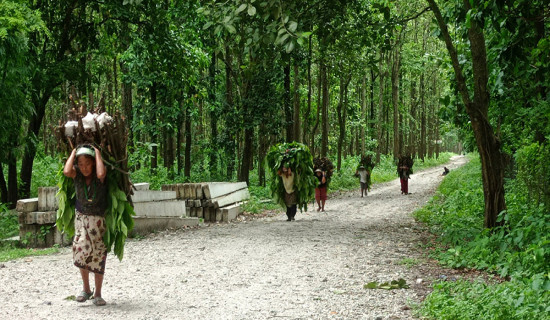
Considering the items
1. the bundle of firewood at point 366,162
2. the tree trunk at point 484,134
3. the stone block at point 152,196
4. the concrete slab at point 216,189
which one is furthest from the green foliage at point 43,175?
the bundle of firewood at point 366,162

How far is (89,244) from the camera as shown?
569cm

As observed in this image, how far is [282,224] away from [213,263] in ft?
15.3

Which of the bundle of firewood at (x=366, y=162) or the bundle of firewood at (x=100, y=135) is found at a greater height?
the bundle of firewood at (x=100, y=135)

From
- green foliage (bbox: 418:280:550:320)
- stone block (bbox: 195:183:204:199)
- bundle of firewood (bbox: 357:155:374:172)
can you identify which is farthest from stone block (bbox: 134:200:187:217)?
bundle of firewood (bbox: 357:155:374:172)

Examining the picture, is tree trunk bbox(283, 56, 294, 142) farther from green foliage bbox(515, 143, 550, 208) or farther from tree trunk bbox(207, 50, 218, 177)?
green foliage bbox(515, 143, 550, 208)

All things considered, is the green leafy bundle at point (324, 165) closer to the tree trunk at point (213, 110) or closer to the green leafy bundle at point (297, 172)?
the green leafy bundle at point (297, 172)

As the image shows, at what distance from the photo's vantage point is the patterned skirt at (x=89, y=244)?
5660mm

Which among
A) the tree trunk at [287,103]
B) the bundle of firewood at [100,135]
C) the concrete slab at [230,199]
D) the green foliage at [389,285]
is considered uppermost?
the tree trunk at [287,103]

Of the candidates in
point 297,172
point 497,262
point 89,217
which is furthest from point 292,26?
point 297,172

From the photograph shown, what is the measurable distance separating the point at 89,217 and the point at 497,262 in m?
5.52

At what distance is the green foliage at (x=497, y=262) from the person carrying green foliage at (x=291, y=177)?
330cm

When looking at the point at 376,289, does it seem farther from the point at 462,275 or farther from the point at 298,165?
the point at 298,165

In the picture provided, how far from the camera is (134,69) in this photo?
1883 cm

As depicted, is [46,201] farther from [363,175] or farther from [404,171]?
[404,171]
